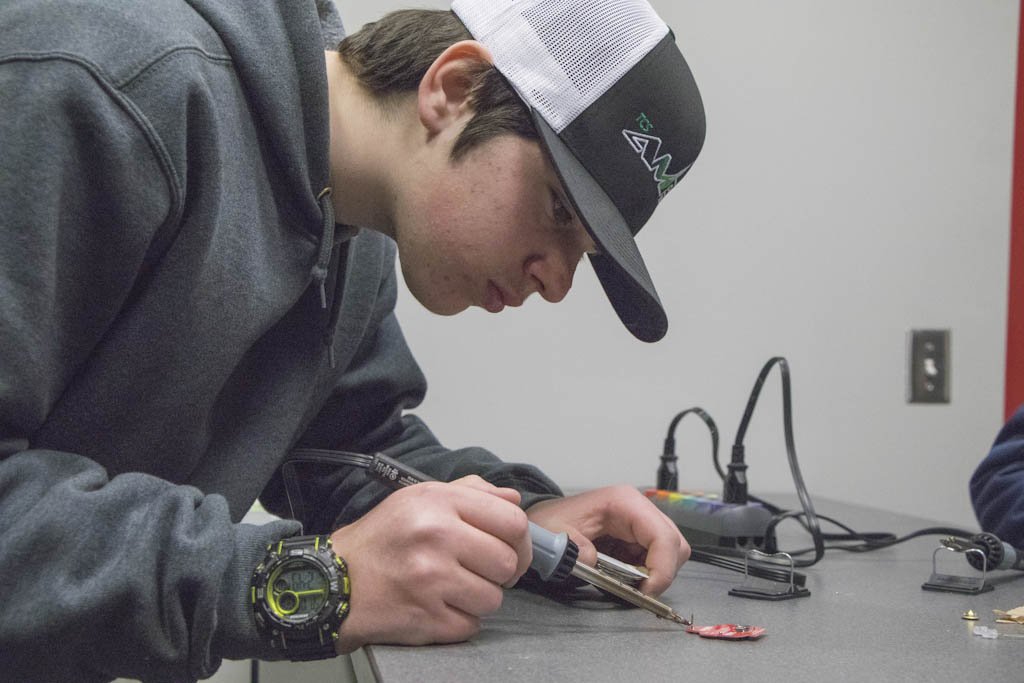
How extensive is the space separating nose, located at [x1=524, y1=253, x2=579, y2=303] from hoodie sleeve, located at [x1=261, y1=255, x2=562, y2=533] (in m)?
0.21

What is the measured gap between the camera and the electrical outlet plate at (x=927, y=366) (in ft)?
6.37

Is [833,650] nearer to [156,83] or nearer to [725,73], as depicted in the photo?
[156,83]

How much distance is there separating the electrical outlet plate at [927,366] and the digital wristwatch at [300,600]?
1558 mm

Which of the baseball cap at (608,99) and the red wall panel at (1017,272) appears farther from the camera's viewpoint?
the red wall panel at (1017,272)

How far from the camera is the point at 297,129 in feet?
2.91

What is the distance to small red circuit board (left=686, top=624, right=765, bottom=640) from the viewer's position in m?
0.73

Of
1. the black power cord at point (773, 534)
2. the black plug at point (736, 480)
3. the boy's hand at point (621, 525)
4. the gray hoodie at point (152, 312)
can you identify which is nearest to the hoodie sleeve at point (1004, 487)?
the black power cord at point (773, 534)

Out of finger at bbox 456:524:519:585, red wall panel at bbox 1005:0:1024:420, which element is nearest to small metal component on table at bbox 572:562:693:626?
finger at bbox 456:524:519:585

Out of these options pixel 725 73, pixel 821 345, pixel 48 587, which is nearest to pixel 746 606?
pixel 48 587

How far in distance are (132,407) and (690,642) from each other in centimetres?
51

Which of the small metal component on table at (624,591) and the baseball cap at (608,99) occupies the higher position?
the baseball cap at (608,99)

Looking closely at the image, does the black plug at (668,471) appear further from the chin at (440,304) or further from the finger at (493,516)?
the finger at (493,516)

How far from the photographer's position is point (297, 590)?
2.20 ft

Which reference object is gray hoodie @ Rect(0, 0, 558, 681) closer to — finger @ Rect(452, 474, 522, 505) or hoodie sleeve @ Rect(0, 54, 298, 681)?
hoodie sleeve @ Rect(0, 54, 298, 681)
